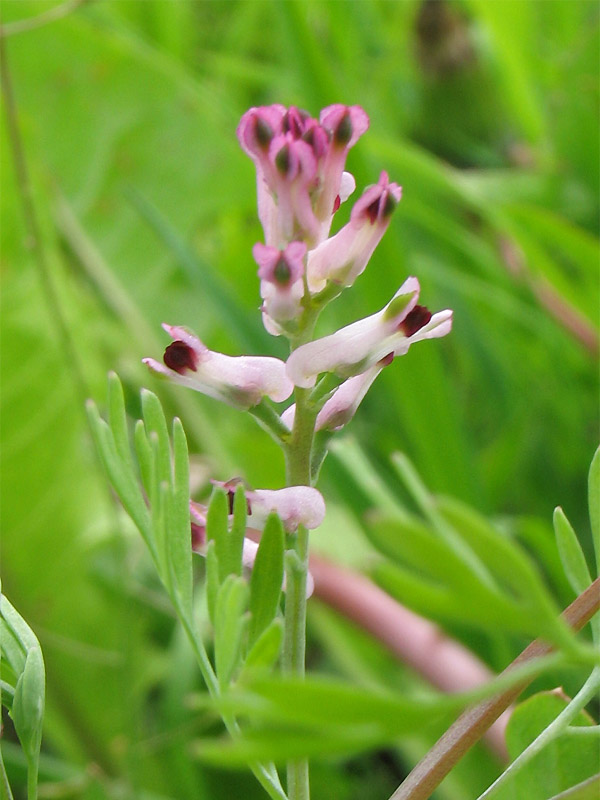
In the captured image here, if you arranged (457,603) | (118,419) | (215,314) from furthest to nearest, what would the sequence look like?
(215,314) → (118,419) → (457,603)

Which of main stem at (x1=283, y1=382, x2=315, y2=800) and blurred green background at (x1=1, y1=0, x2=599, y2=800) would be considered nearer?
main stem at (x1=283, y1=382, x2=315, y2=800)

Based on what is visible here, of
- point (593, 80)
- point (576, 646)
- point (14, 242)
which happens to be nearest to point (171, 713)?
point (14, 242)

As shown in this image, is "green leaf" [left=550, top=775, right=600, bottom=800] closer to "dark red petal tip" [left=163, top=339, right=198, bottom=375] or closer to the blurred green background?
"dark red petal tip" [left=163, top=339, right=198, bottom=375]

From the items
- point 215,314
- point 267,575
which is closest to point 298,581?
point 267,575

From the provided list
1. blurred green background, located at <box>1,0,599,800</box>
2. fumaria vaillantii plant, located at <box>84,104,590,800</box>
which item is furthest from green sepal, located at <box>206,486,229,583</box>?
blurred green background, located at <box>1,0,599,800</box>

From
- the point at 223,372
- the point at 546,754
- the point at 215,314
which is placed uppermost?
the point at 223,372

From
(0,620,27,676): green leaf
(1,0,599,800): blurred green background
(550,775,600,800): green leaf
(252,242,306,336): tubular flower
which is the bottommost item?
(1,0,599,800): blurred green background

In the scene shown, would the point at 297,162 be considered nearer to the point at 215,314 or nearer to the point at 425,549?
the point at 425,549

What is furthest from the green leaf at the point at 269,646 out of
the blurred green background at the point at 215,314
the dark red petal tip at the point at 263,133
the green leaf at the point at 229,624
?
the blurred green background at the point at 215,314
